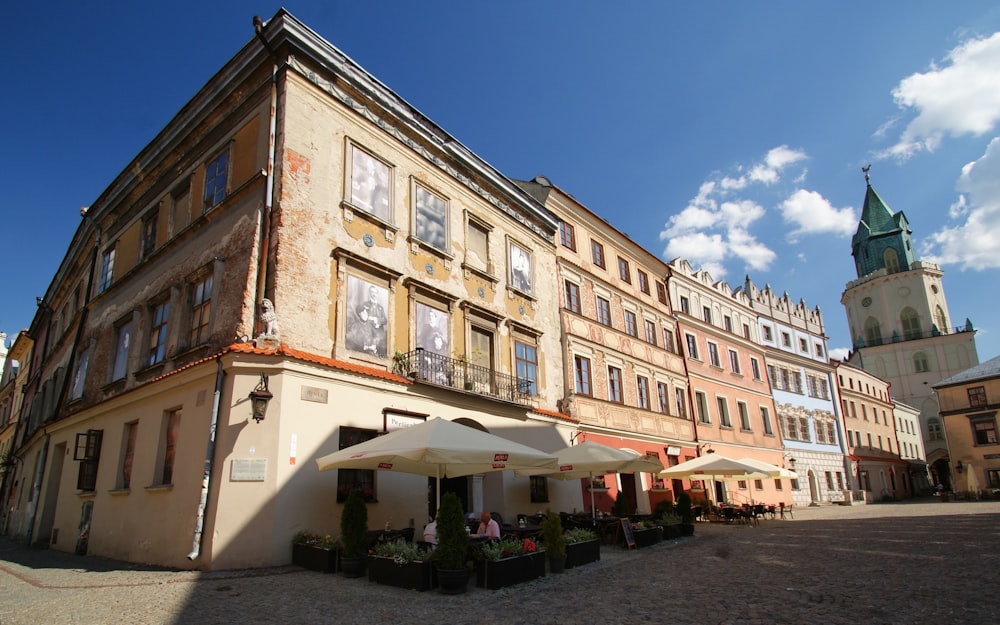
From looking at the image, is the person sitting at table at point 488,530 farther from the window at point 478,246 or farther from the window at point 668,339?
the window at point 668,339

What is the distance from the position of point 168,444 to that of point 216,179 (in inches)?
259

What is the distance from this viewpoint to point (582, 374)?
70.0 ft

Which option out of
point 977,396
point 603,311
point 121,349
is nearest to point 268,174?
point 121,349

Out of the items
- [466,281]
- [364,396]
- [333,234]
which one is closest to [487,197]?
[466,281]

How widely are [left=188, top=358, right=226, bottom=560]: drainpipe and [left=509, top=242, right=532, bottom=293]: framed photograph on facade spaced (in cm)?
1014

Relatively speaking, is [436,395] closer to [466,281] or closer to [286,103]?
[466,281]

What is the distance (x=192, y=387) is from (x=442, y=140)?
9896mm

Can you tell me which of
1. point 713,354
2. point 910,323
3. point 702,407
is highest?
point 910,323

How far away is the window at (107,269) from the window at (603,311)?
57.3ft

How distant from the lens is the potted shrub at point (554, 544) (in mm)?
10133

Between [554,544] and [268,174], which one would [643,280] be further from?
[268,174]

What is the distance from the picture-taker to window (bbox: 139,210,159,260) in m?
16.5

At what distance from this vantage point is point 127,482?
13.5m

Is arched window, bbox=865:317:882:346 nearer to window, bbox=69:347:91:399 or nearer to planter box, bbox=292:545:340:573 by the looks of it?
planter box, bbox=292:545:340:573
